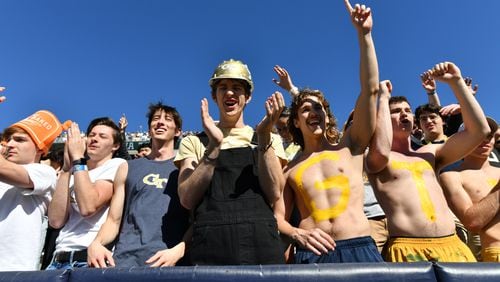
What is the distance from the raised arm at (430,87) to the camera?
156 inches

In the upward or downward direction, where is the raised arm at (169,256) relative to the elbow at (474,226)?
downward

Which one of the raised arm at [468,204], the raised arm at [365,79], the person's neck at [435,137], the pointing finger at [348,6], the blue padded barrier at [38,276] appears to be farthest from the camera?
the person's neck at [435,137]

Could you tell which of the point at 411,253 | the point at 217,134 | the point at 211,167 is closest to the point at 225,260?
the point at 211,167

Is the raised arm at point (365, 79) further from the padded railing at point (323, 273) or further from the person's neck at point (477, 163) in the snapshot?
the person's neck at point (477, 163)

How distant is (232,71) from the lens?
2.89m

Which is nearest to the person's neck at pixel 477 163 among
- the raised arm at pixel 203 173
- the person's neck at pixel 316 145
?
the person's neck at pixel 316 145

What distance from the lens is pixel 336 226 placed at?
2.57 meters

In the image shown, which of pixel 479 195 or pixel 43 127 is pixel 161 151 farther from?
pixel 479 195

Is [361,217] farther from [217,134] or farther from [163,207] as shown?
[163,207]

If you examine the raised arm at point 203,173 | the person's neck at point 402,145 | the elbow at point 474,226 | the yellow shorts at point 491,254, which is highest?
the person's neck at point 402,145

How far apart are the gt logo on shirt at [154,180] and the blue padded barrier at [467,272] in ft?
6.86

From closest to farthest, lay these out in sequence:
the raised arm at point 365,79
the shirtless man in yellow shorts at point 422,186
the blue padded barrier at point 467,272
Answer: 1. the blue padded barrier at point 467,272
2. the shirtless man in yellow shorts at point 422,186
3. the raised arm at point 365,79

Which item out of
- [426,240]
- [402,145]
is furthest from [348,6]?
[426,240]

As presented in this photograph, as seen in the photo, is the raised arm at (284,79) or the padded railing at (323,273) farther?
the raised arm at (284,79)
